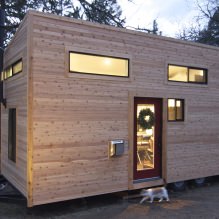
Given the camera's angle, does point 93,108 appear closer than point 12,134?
Yes

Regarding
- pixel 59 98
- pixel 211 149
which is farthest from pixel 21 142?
pixel 211 149

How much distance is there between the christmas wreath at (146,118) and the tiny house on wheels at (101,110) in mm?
26

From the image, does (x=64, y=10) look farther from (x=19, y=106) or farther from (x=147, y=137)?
(x=147, y=137)

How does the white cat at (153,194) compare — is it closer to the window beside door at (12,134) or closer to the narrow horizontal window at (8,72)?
the window beside door at (12,134)

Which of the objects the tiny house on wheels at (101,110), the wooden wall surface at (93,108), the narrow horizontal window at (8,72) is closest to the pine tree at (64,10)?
the narrow horizontal window at (8,72)

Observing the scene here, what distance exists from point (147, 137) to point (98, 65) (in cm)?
236

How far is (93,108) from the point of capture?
669 cm

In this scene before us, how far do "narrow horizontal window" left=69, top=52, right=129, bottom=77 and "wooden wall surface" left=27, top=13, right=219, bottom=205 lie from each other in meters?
0.13

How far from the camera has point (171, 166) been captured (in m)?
7.93

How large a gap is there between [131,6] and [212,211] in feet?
27.7

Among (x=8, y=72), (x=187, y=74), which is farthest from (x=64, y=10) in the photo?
(x=187, y=74)

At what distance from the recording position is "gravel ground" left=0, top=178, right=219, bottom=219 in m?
6.18

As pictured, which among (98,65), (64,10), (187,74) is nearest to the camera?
(98,65)

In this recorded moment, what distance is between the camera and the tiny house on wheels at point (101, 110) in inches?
236
